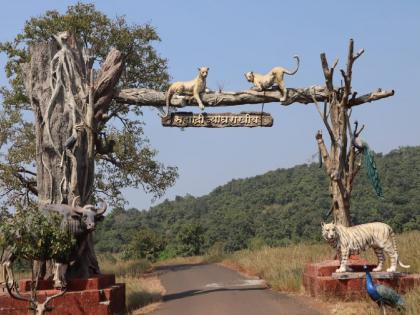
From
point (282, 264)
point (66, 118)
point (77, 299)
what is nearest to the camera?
point (77, 299)

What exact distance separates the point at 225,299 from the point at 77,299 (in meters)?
3.47

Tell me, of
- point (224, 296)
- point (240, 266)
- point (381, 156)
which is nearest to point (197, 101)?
point (224, 296)

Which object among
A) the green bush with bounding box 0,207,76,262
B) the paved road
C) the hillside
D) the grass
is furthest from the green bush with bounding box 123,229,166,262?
the green bush with bounding box 0,207,76,262

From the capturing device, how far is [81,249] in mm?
9906

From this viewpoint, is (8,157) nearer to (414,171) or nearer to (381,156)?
(414,171)

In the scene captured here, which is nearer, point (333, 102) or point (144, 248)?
point (333, 102)

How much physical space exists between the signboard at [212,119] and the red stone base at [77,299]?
4.16 metres

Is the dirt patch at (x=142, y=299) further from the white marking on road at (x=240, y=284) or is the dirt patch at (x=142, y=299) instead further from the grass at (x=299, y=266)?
the grass at (x=299, y=266)

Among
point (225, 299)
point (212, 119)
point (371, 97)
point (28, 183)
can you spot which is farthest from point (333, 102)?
point (28, 183)

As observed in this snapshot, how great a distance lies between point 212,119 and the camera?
12.6 metres

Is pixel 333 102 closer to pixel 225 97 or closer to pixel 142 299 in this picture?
pixel 225 97

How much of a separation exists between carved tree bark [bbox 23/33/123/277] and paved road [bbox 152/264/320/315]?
2162 millimetres

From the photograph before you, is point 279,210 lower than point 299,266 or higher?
higher

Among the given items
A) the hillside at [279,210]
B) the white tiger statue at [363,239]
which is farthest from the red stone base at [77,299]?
the hillside at [279,210]
